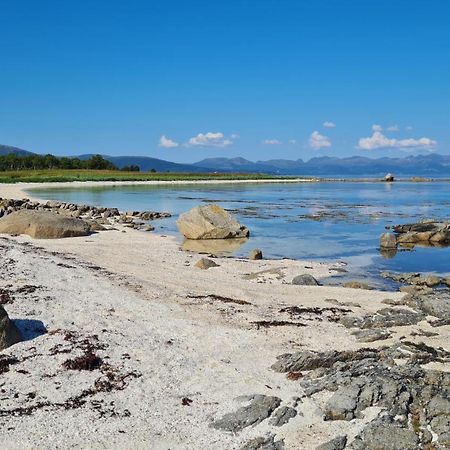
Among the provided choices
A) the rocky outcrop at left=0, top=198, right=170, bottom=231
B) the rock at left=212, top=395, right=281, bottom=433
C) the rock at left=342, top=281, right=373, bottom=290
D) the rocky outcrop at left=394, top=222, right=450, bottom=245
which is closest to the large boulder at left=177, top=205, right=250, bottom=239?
the rocky outcrop at left=0, top=198, right=170, bottom=231

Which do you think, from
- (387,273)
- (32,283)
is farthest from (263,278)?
(32,283)

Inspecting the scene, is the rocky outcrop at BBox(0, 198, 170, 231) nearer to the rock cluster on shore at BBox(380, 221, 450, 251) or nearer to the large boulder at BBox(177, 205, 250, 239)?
the large boulder at BBox(177, 205, 250, 239)

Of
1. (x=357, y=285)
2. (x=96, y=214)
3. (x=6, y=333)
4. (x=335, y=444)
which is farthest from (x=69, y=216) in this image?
(x=335, y=444)

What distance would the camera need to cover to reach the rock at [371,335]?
14.0 metres

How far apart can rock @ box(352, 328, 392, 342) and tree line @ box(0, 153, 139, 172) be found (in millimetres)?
152500

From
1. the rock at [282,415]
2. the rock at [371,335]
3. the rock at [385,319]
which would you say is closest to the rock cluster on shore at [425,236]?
the rock at [385,319]

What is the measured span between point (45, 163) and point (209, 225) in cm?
13395

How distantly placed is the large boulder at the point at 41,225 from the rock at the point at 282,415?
2269cm

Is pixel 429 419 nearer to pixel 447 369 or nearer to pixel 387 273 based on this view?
pixel 447 369

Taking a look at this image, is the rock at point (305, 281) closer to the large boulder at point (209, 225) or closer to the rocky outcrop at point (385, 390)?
the rocky outcrop at point (385, 390)

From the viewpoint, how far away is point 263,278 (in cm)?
2203

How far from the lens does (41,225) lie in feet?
98.6

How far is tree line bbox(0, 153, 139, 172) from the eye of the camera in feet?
507

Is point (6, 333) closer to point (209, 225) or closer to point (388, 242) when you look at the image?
point (209, 225)
